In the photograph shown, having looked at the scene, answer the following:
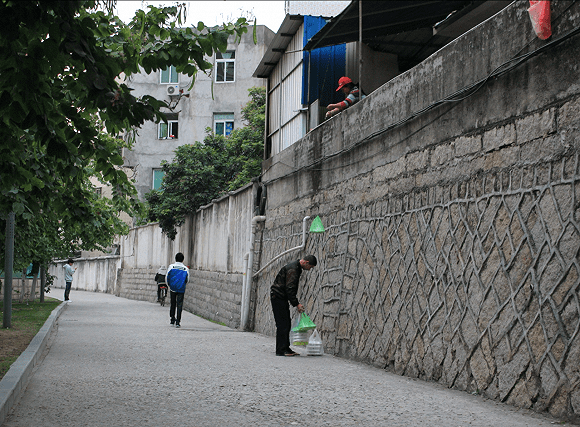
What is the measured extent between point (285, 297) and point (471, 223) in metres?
4.28

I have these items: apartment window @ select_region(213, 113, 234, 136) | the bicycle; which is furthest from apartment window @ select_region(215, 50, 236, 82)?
the bicycle

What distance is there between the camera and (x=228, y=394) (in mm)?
6840

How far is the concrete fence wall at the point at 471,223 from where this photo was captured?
5.74 metres

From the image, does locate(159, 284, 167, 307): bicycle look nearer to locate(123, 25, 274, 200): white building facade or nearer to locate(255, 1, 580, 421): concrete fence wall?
locate(123, 25, 274, 200): white building facade

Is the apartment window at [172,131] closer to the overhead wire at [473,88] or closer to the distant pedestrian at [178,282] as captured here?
the distant pedestrian at [178,282]

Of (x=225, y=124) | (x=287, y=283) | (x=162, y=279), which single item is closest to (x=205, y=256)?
(x=162, y=279)

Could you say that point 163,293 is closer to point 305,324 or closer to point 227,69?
point 227,69

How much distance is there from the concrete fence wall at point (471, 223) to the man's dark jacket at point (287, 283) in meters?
0.67

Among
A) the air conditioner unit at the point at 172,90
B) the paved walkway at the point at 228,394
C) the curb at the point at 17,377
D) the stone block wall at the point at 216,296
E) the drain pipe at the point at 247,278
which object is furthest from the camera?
the air conditioner unit at the point at 172,90

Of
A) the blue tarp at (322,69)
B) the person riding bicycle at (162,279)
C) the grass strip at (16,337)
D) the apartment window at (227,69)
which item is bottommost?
the grass strip at (16,337)

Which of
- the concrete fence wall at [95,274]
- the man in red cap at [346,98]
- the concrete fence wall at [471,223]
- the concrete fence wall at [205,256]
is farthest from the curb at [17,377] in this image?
the concrete fence wall at [95,274]

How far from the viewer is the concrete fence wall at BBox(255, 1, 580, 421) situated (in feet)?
18.8

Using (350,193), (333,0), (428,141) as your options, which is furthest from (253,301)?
(428,141)

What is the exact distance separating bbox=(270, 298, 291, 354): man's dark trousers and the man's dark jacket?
0.10 meters
